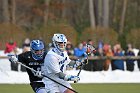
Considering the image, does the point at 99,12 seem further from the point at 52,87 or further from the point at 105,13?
the point at 52,87

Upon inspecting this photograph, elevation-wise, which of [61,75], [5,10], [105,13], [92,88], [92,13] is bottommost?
[92,88]

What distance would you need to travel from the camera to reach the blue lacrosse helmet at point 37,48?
1325 cm

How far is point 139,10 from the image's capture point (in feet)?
178

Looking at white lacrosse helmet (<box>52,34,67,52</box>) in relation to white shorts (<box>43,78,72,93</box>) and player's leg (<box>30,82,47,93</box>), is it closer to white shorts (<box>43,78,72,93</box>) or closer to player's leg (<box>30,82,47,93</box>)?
white shorts (<box>43,78,72,93</box>)

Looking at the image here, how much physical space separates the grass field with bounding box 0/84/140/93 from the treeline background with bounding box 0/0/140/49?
9.25 metres

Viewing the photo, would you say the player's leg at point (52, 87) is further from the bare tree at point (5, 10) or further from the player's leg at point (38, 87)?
the bare tree at point (5, 10)

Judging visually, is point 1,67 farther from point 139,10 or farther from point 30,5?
point 139,10

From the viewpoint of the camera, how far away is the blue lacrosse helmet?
13250 mm

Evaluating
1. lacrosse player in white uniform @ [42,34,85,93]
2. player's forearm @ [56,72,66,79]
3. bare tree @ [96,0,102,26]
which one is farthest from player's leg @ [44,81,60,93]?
bare tree @ [96,0,102,26]

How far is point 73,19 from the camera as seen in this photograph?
179ft

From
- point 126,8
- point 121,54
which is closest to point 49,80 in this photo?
point 121,54

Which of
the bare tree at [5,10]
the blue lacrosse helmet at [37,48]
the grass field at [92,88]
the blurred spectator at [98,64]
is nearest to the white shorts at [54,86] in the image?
the blue lacrosse helmet at [37,48]

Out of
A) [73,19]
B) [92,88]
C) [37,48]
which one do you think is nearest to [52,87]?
[37,48]

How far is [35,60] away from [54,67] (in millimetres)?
1389
